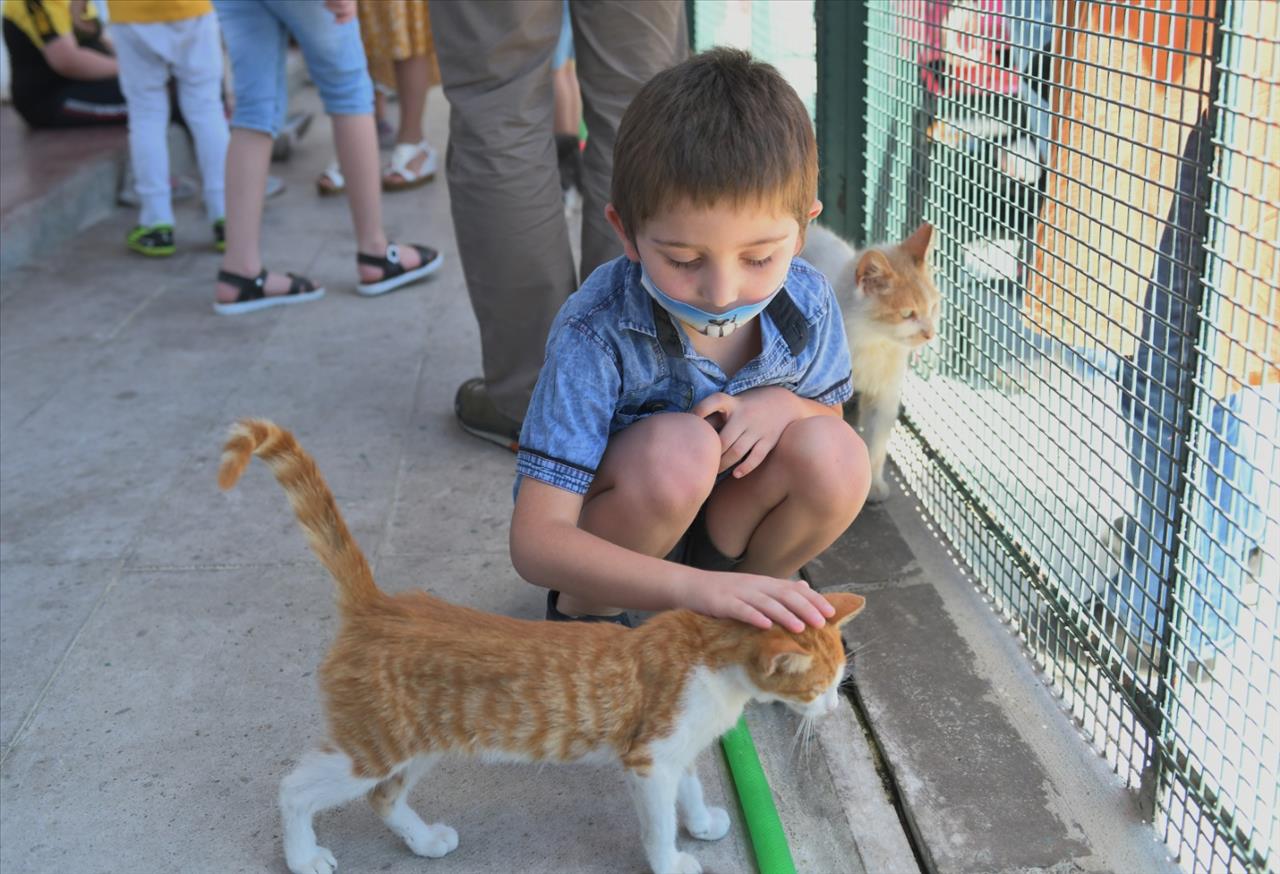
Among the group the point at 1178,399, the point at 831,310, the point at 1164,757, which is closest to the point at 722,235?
the point at 831,310

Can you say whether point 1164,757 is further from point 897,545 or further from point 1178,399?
point 897,545

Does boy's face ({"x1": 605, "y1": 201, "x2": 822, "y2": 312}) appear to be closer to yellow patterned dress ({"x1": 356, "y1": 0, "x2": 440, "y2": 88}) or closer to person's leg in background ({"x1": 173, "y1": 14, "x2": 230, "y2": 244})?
person's leg in background ({"x1": 173, "y1": 14, "x2": 230, "y2": 244})

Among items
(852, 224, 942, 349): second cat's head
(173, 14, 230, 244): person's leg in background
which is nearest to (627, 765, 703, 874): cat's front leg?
(852, 224, 942, 349): second cat's head

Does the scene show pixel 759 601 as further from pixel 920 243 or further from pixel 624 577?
pixel 920 243

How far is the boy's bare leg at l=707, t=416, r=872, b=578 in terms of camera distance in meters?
2.01

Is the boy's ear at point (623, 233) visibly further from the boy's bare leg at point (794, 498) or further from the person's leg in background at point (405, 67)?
the person's leg in background at point (405, 67)

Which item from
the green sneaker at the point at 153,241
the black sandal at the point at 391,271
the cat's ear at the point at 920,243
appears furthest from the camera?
the green sneaker at the point at 153,241

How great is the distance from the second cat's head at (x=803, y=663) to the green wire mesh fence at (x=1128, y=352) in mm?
536

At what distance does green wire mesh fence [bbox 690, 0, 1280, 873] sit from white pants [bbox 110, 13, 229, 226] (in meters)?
3.01

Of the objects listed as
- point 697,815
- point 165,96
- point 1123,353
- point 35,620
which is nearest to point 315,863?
point 697,815

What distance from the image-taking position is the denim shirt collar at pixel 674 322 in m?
1.93

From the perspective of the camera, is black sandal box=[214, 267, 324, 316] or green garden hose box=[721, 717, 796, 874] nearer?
green garden hose box=[721, 717, 796, 874]

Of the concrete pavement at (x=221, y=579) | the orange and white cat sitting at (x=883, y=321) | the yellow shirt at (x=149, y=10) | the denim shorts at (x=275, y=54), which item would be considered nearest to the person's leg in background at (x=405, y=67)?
the yellow shirt at (x=149, y=10)

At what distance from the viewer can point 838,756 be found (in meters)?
2.09
